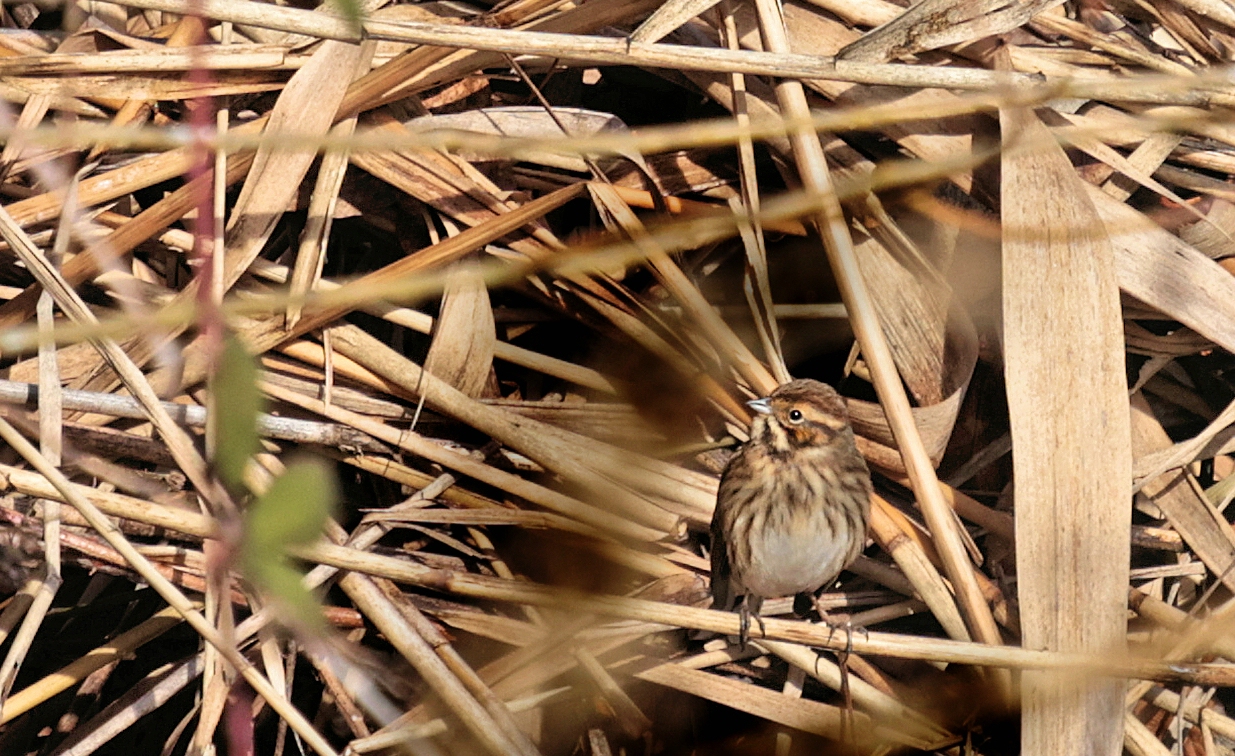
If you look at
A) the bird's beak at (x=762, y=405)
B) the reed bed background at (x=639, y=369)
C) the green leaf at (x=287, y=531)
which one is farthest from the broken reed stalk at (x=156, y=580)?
the bird's beak at (x=762, y=405)

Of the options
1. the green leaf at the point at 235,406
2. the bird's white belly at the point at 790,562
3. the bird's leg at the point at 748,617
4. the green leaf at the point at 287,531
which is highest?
the green leaf at the point at 235,406

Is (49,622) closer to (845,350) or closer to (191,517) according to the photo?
(191,517)

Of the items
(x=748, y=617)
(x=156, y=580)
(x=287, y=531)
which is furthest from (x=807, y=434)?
(x=287, y=531)

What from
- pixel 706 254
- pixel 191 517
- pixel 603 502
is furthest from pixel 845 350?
pixel 191 517

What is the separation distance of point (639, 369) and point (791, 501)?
47 cm

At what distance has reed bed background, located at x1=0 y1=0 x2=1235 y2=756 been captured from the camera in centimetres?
257

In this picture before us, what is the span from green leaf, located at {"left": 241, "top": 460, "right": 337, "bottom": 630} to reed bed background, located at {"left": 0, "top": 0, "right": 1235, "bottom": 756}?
195 centimetres

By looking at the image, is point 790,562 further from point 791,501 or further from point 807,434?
point 807,434

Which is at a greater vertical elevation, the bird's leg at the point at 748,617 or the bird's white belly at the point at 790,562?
the bird's white belly at the point at 790,562

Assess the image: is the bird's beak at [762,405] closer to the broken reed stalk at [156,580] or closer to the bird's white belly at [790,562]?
the bird's white belly at [790,562]

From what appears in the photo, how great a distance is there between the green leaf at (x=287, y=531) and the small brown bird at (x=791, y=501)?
7.72 feet

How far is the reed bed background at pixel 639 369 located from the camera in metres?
2.57

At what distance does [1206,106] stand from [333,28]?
1.75m

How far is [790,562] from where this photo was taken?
2936 millimetres
